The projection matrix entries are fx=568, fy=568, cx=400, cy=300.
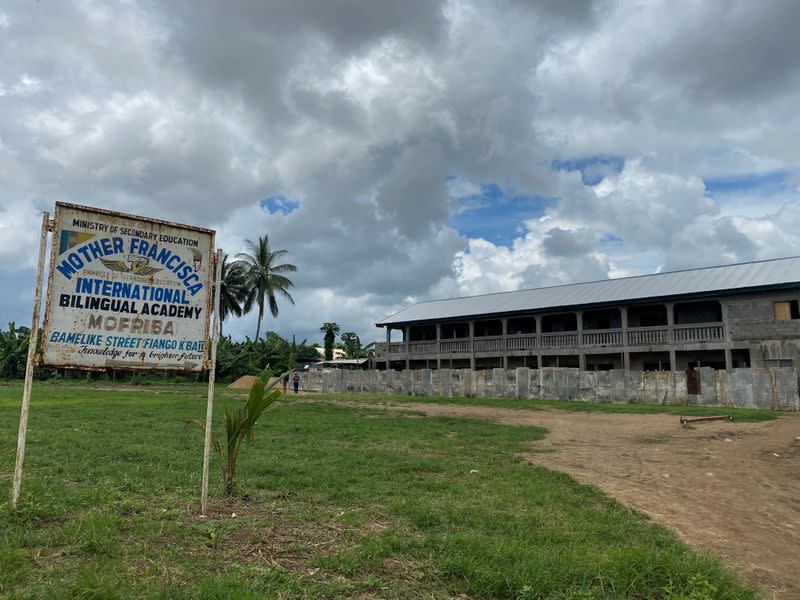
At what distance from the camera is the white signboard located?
16.3ft

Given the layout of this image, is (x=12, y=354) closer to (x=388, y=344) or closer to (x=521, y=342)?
(x=388, y=344)

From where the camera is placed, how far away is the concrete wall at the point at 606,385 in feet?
64.6

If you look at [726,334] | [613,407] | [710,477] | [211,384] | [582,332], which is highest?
[582,332]

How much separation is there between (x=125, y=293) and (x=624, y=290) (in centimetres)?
3131

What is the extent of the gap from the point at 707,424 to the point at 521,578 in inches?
555

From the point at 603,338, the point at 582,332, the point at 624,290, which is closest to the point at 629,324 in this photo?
the point at 624,290

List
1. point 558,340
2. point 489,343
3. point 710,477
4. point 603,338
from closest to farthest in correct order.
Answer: point 710,477, point 603,338, point 558,340, point 489,343

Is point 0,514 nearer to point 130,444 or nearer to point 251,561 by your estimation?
point 251,561

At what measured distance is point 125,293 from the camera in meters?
5.23

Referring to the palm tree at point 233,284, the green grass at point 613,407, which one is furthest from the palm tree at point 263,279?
the green grass at point 613,407

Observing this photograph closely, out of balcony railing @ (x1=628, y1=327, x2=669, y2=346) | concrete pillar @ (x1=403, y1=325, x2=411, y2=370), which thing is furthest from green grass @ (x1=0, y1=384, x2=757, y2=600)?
concrete pillar @ (x1=403, y1=325, x2=411, y2=370)

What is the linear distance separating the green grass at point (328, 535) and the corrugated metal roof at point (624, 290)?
24309mm

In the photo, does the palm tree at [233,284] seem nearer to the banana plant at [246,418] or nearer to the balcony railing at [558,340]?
the balcony railing at [558,340]

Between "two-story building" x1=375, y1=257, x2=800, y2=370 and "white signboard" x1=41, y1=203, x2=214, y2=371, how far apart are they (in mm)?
24863
